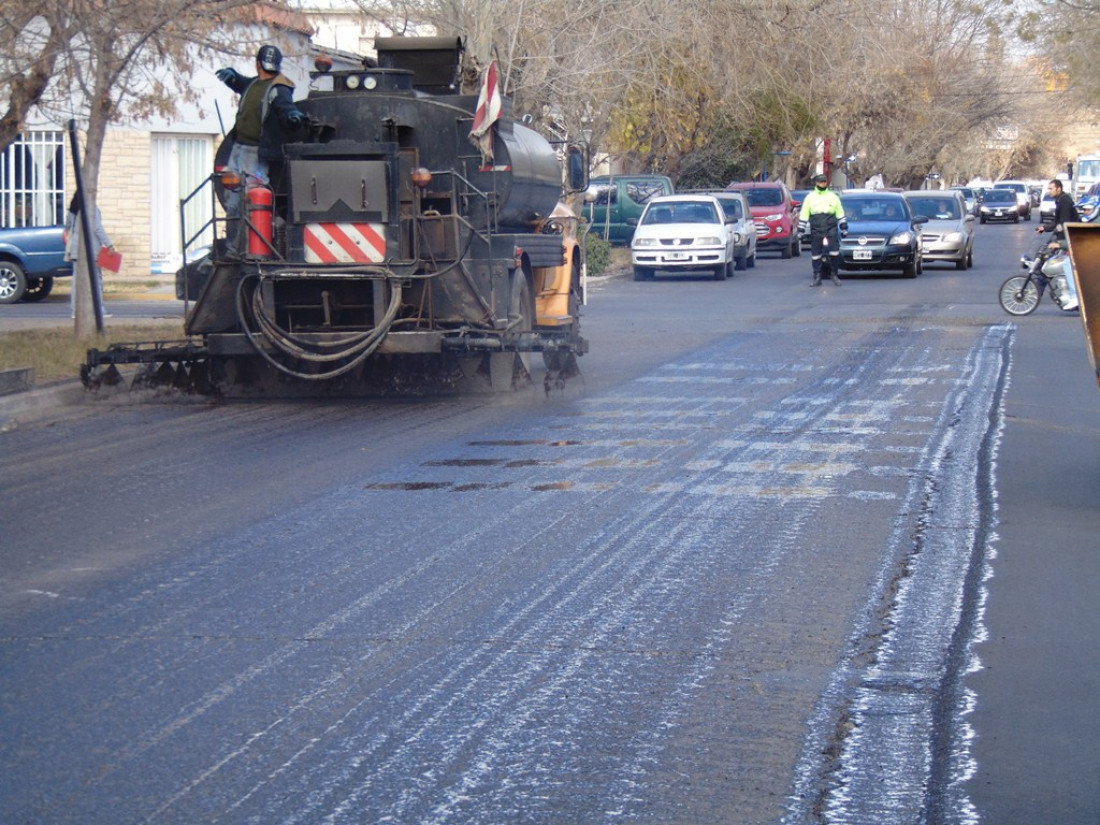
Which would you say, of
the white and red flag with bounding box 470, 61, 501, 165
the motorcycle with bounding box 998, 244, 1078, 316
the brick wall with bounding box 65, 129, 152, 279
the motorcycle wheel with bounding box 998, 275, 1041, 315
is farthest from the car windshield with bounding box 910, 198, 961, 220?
the white and red flag with bounding box 470, 61, 501, 165

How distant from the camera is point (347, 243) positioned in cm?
1262

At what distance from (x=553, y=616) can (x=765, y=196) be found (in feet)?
120

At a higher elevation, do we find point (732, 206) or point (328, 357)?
point (732, 206)

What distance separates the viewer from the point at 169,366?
13.3m

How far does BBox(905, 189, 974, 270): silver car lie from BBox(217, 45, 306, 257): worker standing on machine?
2213cm

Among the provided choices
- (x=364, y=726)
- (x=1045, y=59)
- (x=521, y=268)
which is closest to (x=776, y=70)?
(x=1045, y=59)

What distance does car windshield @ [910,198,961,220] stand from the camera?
114ft

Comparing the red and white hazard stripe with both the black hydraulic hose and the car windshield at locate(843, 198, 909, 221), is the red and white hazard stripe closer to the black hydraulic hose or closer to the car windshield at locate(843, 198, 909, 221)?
the black hydraulic hose

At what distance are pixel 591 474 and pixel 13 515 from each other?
3373 mm

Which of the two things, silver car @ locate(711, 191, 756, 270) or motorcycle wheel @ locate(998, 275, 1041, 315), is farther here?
silver car @ locate(711, 191, 756, 270)

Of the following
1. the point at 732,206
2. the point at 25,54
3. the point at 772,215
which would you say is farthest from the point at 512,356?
the point at 772,215

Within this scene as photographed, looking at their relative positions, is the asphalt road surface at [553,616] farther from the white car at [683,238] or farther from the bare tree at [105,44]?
the white car at [683,238]

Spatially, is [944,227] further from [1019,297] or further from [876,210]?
[1019,297]

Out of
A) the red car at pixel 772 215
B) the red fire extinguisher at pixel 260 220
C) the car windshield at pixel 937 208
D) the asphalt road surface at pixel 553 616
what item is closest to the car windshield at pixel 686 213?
the car windshield at pixel 937 208
